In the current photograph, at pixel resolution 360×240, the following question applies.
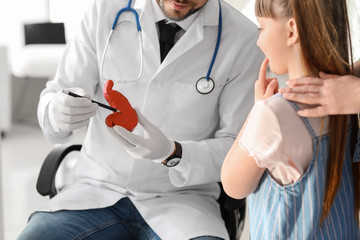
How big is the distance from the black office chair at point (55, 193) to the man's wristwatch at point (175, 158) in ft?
0.63

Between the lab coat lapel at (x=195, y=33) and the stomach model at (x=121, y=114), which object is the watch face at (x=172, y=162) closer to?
the stomach model at (x=121, y=114)

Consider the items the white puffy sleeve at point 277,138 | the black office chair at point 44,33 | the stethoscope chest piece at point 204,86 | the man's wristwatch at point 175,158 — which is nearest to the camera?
the white puffy sleeve at point 277,138

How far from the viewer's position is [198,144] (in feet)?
4.71

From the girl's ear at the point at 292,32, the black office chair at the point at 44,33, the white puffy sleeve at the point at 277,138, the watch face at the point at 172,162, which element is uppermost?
the girl's ear at the point at 292,32

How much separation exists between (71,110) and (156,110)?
262 mm

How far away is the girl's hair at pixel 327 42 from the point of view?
96 centimetres

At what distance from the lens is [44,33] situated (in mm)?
4211

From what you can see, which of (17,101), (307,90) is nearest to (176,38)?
(307,90)

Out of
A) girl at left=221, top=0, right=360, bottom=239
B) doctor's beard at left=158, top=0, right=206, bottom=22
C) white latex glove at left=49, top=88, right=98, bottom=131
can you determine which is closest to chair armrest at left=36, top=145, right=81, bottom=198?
white latex glove at left=49, top=88, right=98, bottom=131

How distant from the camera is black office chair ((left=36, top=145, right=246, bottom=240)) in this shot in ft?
4.73

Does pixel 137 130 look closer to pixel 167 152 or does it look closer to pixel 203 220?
pixel 167 152

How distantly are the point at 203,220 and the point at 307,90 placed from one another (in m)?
0.57

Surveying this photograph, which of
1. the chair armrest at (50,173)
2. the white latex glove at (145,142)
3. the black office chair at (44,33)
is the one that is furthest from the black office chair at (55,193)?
the black office chair at (44,33)

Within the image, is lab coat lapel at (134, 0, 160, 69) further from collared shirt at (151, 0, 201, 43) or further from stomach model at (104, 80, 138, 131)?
stomach model at (104, 80, 138, 131)
